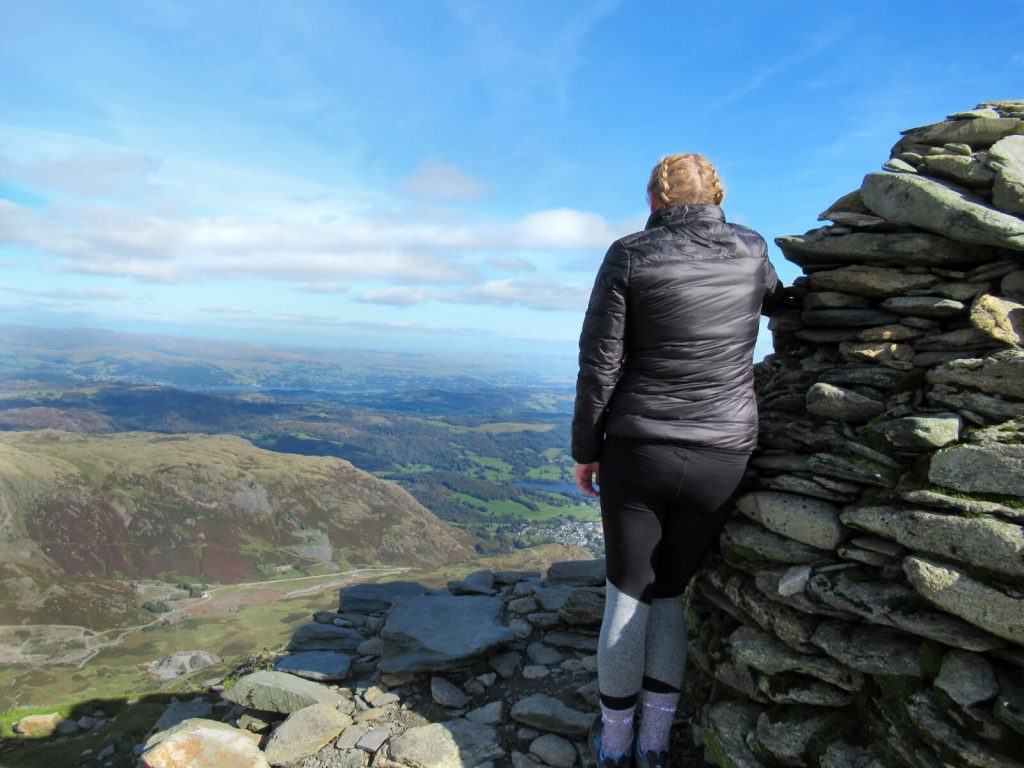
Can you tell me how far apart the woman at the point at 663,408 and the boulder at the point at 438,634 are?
4.26 meters

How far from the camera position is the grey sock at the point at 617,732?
A: 601cm

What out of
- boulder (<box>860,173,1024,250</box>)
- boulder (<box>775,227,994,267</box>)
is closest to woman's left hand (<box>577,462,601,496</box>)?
boulder (<box>775,227,994,267</box>)

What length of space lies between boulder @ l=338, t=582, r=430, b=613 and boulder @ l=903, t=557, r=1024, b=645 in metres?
11.6

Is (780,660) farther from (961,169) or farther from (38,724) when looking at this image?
(38,724)

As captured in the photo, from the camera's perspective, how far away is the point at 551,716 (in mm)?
8062

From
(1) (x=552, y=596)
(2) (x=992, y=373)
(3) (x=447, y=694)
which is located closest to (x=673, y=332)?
(2) (x=992, y=373)

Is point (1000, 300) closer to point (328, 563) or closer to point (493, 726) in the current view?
point (493, 726)

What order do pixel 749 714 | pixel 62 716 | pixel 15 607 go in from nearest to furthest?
1. pixel 749 714
2. pixel 62 716
3. pixel 15 607

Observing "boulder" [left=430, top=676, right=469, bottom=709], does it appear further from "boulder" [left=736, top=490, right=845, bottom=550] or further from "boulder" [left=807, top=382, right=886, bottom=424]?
"boulder" [left=807, top=382, right=886, bottom=424]

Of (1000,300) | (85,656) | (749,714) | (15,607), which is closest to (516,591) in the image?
(749,714)

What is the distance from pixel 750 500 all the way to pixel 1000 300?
10.5ft

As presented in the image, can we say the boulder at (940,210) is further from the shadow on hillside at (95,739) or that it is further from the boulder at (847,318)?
the shadow on hillside at (95,739)

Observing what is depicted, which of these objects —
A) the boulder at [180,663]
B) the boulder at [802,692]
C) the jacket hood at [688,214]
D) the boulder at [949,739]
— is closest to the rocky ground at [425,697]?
the boulder at [802,692]

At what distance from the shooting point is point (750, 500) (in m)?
6.52
